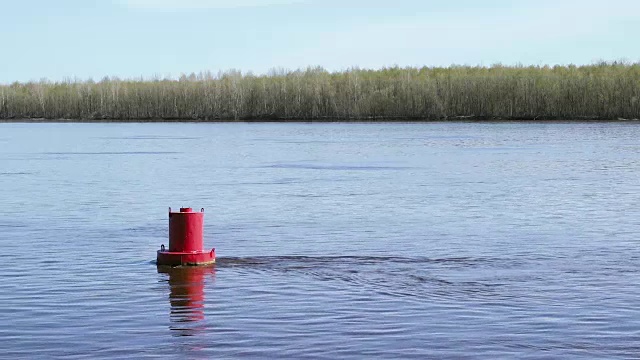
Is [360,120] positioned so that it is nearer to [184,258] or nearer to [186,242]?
[186,242]

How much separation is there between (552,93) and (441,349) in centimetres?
7656

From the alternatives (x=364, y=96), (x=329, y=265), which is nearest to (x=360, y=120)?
(x=364, y=96)

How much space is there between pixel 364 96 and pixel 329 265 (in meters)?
76.5

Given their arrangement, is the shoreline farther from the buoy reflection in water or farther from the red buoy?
the buoy reflection in water

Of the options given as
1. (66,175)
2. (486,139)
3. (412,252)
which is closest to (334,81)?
(486,139)

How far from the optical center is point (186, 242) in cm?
1504

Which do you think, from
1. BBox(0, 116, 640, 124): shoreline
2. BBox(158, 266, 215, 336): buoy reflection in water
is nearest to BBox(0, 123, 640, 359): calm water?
BBox(158, 266, 215, 336): buoy reflection in water

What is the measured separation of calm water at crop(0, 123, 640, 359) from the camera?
408 inches

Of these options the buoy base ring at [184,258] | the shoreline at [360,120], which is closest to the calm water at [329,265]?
the buoy base ring at [184,258]

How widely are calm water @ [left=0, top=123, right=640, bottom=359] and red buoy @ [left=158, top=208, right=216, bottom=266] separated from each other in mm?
326

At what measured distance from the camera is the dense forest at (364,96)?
277 feet

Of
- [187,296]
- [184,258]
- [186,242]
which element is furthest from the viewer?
[186,242]

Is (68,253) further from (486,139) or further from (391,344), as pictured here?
(486,139)

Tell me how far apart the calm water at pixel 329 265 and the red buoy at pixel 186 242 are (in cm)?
33
